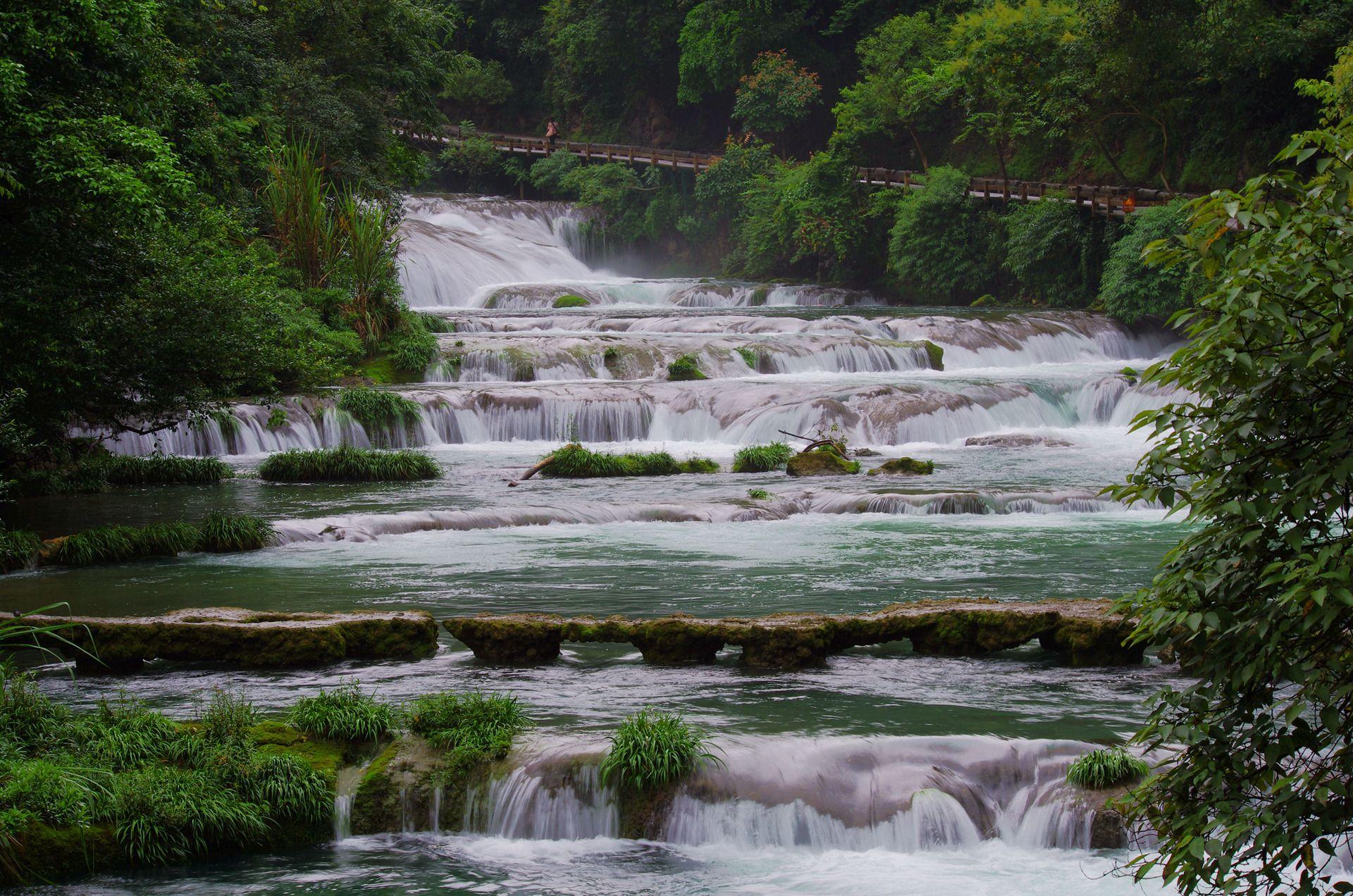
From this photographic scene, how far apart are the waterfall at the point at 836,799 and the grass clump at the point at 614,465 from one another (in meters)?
12.2

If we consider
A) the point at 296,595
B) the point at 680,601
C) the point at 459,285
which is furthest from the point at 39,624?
the point at 459,285

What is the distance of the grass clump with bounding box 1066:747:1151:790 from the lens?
698cm

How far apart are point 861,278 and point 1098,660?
36228mm

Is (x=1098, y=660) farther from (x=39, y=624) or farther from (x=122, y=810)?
(x=39, y=624)

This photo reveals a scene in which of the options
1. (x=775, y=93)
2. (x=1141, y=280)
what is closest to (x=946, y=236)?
(x=1141, y=280)

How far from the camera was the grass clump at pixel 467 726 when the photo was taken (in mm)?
7266

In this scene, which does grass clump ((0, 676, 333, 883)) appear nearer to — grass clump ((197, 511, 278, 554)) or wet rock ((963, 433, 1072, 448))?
grass clump ((197, 511, 278, 554))

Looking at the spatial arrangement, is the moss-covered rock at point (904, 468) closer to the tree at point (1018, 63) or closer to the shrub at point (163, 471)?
the shrub at point (163, 471)

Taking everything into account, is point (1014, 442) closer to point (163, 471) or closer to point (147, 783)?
point (163, 471)

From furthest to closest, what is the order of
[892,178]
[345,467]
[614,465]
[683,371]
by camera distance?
[892,178]
[683,371]
[614,465]
[345,467]

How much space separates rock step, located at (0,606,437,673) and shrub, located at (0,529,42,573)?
3479 millimetres

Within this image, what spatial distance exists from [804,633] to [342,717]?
11.4 feet

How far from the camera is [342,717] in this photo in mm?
7535

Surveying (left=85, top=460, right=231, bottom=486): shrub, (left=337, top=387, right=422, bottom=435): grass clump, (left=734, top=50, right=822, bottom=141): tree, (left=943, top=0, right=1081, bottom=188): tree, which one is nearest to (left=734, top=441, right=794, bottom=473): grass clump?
(left=337, top=387, right=422, bottom=435): grass clump
